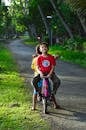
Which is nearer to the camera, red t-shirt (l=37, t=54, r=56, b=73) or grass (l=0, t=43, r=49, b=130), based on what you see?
grass (l=0, t=43, r=49, b=130)

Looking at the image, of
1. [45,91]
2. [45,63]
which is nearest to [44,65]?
[45,63]

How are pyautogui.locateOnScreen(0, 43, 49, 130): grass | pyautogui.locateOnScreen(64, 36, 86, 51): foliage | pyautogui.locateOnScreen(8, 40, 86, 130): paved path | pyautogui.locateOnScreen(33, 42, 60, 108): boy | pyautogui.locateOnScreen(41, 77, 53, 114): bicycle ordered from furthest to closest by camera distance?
pyautogui.locateOnScreen(64, 36, 86, 51): foliage < pyautogui.locateOnScreen(33, 42, 60, 108): boy < pyautogui.locateOnScreen(41, 77, 53, 114): bicycle < pyautogui.locateOnScreen(8, 40, 86, 130): paved path < pyautogui.locateOnScreen(0, 43, 49, 130): grass

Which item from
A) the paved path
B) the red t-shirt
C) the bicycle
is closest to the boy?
the red t-shirt

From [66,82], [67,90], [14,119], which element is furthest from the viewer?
[66,82]

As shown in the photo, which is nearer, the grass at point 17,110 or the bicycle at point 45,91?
the grass at point 17,110

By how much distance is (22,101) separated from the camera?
40.3 ft

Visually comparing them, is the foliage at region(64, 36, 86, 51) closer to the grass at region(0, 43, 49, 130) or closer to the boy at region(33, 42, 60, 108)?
the grass at region(0, 43, 49, 130)

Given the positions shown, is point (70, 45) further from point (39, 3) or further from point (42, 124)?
point (42, 124)

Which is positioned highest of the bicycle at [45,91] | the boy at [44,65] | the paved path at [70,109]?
the boy at [44,65]

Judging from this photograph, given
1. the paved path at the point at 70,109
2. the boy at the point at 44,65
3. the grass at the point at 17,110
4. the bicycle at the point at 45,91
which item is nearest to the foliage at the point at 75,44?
the paved path at the point at 70,109

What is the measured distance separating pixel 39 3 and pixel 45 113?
1650 inches

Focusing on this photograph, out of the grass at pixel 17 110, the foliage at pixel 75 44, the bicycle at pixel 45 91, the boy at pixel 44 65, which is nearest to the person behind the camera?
the grass at pixel 17 110

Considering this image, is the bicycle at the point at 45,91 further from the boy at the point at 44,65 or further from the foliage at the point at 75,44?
the foliage at the point at 75,44

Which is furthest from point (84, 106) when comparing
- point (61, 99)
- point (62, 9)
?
point (62, 9)
